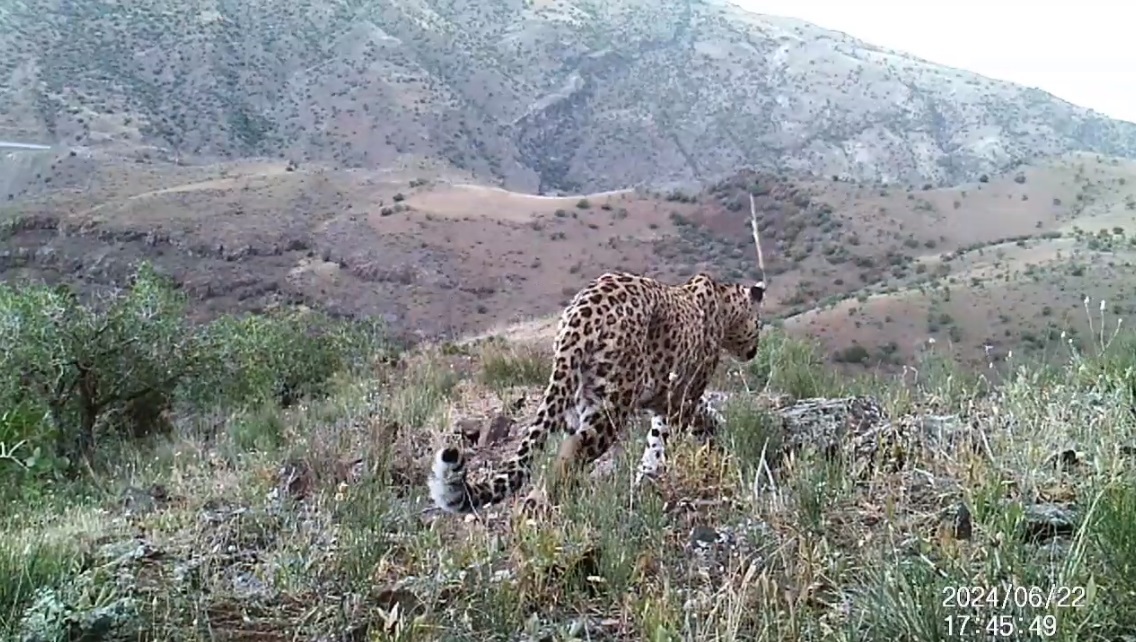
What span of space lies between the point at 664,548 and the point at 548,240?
49276 millimetres

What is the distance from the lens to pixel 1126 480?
335 centimetres

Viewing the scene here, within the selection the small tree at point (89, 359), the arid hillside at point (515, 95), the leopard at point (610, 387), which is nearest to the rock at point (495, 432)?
the leopard at point (610, 387)

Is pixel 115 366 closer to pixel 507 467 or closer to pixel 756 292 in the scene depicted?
pixel 756 292

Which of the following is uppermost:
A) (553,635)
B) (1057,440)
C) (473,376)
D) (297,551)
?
(1057,440)

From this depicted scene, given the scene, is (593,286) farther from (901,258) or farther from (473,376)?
(901,258)

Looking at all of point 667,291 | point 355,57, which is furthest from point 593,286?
point 355,57

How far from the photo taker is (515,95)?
84.8 m

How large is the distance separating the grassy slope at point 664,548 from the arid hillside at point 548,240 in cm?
2611

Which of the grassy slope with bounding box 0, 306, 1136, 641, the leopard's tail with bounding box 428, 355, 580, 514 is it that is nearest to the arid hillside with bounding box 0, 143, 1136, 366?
the leopard's tail with bounding box 428, 355, 580, 514

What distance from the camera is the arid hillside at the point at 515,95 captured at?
63375mm

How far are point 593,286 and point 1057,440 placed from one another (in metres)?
2.81

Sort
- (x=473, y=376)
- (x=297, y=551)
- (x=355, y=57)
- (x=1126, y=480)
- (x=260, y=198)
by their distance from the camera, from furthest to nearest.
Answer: (x=355, y=57) < (x=260, y=198) < (x=473, y=376) < (x=297, y=551) < (x=1126, y=480)

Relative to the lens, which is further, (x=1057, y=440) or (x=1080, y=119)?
(x=1080, y=119)

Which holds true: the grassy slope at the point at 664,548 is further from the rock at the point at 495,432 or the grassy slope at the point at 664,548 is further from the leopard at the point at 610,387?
the rock at the point at 495,432
